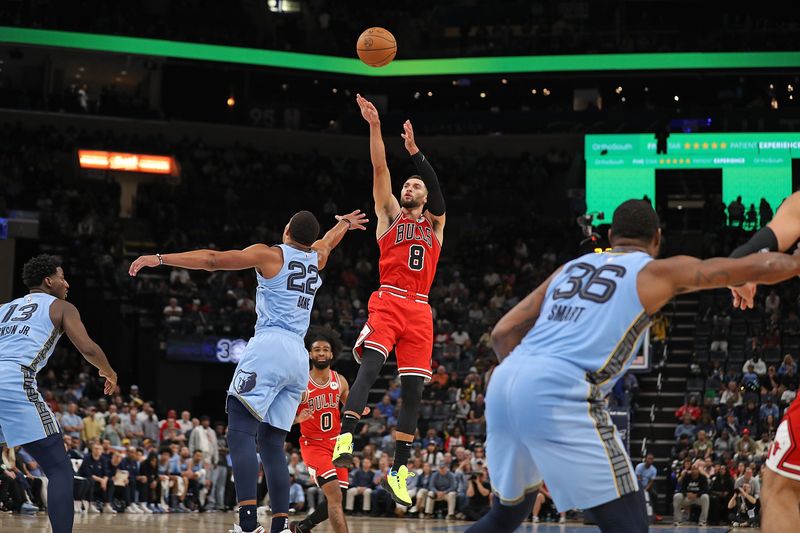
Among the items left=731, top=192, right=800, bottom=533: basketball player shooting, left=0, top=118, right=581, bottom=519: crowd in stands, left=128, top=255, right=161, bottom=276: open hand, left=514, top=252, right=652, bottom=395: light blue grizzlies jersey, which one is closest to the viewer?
left=514, top=252, right=652, bottom=395: light blue grizzlies jersey

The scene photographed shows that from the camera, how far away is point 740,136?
32.0 m

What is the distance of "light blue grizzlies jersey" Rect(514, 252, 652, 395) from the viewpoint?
477 cm

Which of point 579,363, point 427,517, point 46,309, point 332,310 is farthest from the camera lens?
point 332,310

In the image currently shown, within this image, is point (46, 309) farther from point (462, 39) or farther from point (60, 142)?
point (462, 39)

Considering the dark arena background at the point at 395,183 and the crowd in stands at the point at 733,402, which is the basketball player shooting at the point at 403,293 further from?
the crowd in stands at the point at 733,402

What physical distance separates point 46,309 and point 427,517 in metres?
13.0

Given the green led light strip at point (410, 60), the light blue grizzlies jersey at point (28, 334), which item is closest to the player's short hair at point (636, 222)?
the light blue grizzlies jersey at point (28, 334)

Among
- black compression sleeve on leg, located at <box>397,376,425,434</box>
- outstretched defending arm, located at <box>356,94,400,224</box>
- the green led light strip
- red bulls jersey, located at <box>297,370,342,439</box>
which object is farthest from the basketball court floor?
the green led light strip

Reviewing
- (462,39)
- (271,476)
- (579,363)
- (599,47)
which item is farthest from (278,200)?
(579,363)

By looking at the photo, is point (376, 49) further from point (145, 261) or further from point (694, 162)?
point (694, 162)

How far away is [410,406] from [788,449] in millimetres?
3783

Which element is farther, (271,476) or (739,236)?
(739,236)

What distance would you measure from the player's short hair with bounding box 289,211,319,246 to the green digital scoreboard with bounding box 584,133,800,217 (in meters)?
24.6

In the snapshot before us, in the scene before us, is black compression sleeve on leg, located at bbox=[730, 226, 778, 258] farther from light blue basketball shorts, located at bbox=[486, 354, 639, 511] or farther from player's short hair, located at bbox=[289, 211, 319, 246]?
player's short hair, located at bbox=[289, 211, 319, 246]
